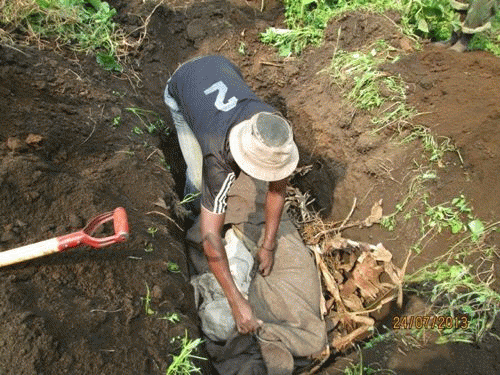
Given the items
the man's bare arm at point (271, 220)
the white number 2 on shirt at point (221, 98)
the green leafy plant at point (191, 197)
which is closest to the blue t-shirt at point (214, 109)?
the white number 2 on shirt at point (221, 98)

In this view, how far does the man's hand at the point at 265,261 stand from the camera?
3.04 m

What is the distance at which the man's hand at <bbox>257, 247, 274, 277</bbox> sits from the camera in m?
3.04

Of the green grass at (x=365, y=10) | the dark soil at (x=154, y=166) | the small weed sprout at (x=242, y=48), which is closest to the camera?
the dark soil at (x=154, y=166)

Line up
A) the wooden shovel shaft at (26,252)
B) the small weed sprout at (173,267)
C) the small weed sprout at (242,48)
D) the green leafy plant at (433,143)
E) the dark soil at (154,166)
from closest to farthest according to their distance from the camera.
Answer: the wooden shovel shaft at (26,252) → the dark soil at (154,166) → the small weed sprout at (173,267) → the green leafy plant at (433,143) → the small weed sprout at (242,48)

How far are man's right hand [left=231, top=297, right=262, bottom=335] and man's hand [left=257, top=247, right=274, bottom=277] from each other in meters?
0.47

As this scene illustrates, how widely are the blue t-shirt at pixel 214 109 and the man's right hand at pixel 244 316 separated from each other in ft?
1.88

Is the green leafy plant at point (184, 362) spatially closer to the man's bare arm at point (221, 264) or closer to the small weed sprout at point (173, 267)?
the man's bare arm at point (221, 264)

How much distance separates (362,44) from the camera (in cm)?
408

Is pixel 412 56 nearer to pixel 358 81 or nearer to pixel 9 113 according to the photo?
pixel 358 81

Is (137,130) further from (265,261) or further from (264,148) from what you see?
(264,148)

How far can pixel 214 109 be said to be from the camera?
2713 millimetres

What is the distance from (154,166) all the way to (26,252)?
4.44 feet

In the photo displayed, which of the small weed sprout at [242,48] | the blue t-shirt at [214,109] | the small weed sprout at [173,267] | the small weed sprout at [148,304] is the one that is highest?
the blue t-shirt at [214,109]
